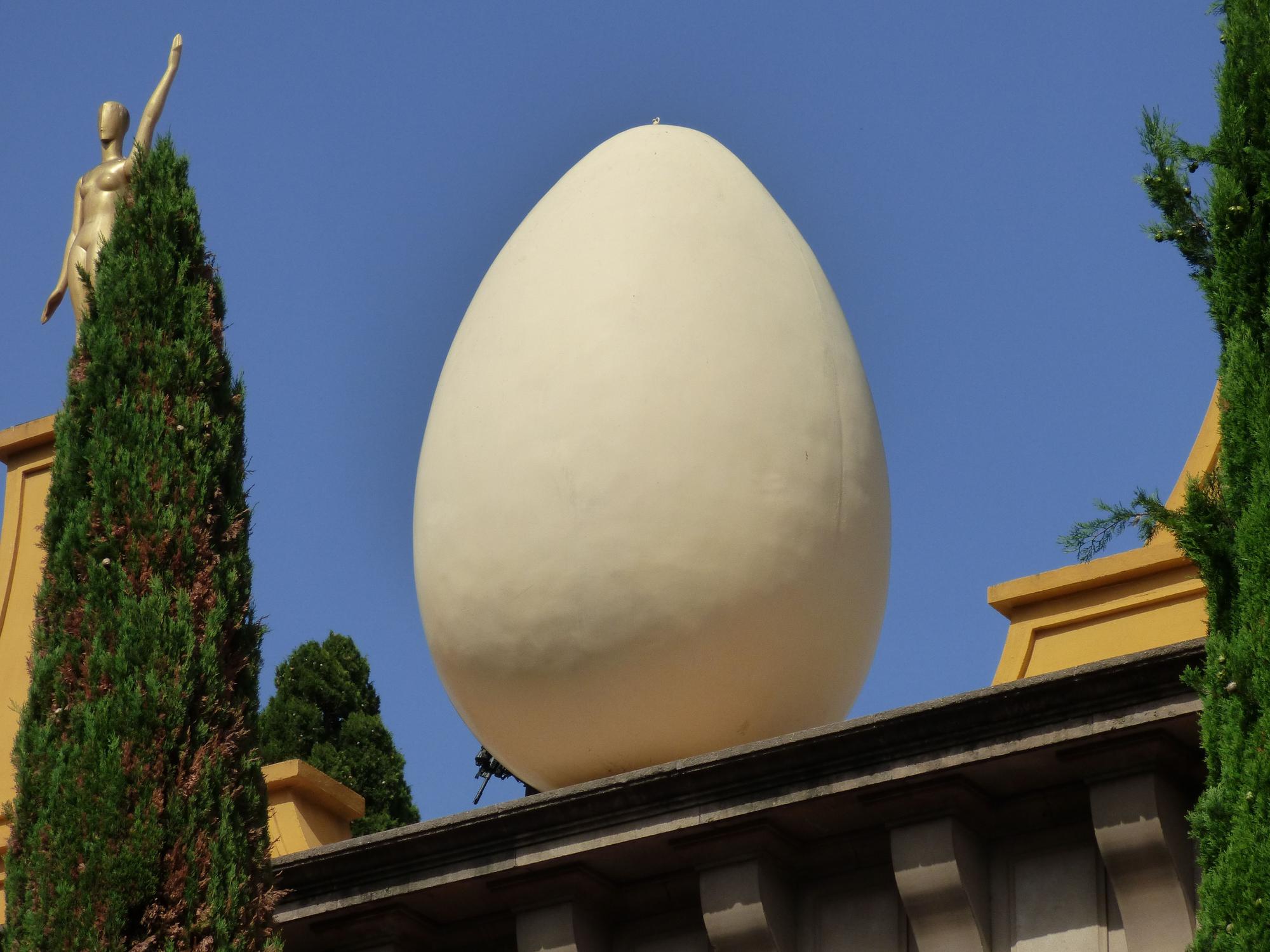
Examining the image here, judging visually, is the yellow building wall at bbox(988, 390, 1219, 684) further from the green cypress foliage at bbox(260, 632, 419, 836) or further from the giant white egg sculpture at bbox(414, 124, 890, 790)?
the green cypress foliage at bbox(260, 632, 419, 836)

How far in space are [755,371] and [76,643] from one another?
10.4ft

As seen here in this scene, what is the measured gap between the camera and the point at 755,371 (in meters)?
9.25

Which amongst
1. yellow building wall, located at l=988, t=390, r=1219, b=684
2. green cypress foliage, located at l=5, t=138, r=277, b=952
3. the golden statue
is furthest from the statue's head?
yellow building wall, located at l=988, t=390, r=1219, b=684

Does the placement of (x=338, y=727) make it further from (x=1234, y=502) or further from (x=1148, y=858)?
(x=1234, y=502)

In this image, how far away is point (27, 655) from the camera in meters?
11.0

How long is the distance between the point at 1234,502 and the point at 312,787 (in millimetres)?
5604

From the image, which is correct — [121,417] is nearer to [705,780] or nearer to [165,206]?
[165,206]

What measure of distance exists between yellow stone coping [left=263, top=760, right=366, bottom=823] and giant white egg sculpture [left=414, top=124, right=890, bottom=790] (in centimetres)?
143

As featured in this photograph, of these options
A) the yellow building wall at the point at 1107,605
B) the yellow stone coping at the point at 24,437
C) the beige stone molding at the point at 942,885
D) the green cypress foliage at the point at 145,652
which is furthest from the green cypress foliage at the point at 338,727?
the beige stone molding at the point at 942,885

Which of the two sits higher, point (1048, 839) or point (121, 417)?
point (121, 417)

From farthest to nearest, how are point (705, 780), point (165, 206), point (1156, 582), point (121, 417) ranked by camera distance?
point (1156, 582) → point (165, 206) → point (121, 417) → point (705, 780)

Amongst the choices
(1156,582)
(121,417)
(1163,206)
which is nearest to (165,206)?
→ (121,417)

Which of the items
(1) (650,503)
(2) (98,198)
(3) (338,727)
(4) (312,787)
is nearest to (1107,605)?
(1) (650,503)

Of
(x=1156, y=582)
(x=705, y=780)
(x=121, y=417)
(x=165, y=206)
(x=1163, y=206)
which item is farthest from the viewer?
(x=1156, y=582)
